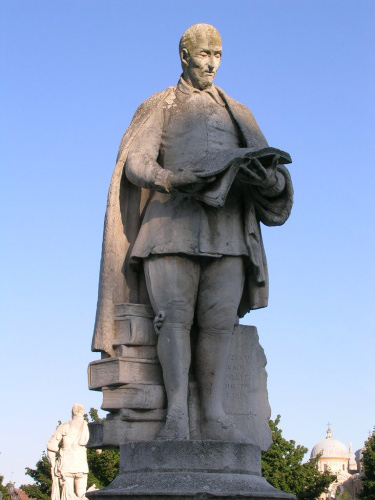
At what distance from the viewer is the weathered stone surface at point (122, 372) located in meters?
8.41

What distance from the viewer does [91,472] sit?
40.8 m

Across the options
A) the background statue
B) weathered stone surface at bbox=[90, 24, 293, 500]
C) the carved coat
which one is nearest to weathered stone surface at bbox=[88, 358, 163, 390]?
weathered stone surface at bbox=[90, 24, 293, 500]

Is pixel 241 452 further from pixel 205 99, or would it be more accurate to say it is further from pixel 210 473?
pixel 205 99

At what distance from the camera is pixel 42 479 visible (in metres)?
41.0

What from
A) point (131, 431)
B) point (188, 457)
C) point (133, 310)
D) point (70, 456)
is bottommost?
point (188, 457)

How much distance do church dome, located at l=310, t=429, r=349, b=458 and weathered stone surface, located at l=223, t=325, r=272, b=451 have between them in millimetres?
120216

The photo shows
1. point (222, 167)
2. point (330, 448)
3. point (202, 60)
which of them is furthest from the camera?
point (330, 448)

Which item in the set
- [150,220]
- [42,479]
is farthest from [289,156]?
[42,479]

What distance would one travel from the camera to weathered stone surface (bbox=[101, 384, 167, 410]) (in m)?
8.41

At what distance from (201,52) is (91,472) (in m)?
34.0

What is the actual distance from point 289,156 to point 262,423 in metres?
2.48

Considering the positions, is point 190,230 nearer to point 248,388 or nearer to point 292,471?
point 248,388

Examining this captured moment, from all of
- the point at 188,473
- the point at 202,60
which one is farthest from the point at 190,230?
the point at 188,473

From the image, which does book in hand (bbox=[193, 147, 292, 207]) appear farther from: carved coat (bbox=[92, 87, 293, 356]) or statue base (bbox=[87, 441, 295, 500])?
statue base (bbox=[87, 441, 295, 500])
